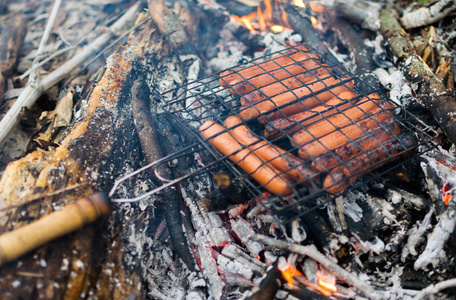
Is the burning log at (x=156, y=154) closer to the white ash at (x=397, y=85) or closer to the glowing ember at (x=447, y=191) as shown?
the glowing ember at (x=447, y=191)

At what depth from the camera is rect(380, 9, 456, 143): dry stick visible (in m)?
3.41

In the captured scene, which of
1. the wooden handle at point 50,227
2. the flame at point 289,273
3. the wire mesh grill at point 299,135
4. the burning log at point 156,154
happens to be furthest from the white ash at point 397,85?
the wooden handle at point 50,227

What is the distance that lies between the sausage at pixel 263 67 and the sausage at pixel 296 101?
501 millimetres

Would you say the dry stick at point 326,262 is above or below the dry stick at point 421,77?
below

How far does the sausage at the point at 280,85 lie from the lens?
346cm

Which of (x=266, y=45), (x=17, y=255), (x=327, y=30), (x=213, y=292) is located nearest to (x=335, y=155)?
(x=213, y=292)

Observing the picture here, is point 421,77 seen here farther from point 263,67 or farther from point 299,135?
point 299,135

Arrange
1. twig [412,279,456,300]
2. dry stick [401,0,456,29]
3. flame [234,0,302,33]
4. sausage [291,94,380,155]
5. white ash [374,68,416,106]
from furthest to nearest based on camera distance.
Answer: flame [234,0,302,33] < dry stick [401,0,456,29] < white ash [374,68,416,106] < sausage [291,94,380,155] < twig [412,279,456,300]

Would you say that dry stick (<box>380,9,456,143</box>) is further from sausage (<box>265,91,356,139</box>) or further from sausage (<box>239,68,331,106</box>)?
sausage (<box>239,68,331,106</box>)

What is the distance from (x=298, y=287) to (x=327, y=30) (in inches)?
179

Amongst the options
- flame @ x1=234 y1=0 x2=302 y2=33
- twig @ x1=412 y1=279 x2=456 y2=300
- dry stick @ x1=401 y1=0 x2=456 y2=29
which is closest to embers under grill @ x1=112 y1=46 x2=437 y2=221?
twig @ x1=412 y1=279 x2=456 y2=300

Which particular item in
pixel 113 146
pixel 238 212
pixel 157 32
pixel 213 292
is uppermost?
pixel 157 32

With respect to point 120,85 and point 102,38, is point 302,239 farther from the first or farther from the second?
point 102,38

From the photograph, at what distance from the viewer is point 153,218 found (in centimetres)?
320
